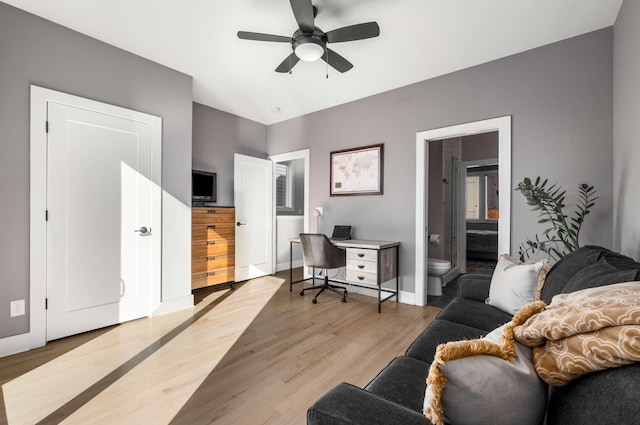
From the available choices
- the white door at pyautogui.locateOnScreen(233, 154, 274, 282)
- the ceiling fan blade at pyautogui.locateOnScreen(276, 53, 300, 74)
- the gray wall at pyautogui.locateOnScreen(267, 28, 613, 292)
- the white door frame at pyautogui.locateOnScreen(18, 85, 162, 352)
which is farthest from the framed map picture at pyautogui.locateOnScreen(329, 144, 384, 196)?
the white door frame at pyautogui.locateOnScreen(18, 85, 162, 352)

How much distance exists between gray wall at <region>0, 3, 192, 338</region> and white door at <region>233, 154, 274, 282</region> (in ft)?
5.92

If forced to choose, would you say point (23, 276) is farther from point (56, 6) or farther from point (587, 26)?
point (587, 26)

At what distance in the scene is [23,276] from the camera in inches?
93.0

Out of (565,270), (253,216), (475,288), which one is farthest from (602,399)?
(253,216)

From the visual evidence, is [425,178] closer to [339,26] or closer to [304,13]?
[339,26]

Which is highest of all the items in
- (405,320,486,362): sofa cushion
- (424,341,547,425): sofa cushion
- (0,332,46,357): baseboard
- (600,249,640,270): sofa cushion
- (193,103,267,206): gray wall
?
(193,103,267,206): gray wall

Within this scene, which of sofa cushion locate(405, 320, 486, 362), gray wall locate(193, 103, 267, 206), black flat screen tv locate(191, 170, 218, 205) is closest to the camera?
sofa cushion locate(405, 320, 486, 362)

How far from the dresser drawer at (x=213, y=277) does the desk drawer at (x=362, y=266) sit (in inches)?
72.0

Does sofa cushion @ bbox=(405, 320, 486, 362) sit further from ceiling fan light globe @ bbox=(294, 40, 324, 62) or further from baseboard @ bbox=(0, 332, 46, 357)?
baseboard @ bbox=(0, 332, 46, 357)

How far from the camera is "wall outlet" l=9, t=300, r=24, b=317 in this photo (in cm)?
231

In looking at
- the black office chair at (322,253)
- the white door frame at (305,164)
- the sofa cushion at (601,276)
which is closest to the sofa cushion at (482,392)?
the sofa cushion at (601,276)

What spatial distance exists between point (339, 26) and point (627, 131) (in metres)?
2.33

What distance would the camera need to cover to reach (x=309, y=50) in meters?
2.38

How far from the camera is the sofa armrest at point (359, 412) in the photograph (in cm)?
68
